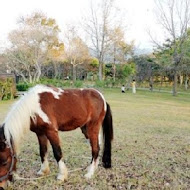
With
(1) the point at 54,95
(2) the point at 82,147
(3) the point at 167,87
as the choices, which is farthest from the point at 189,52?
(1) the point at 54,95

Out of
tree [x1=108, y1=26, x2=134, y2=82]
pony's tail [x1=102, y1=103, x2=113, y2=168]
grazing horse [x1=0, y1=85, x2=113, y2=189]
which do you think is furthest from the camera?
tree [x1=108, y1=26, x2=134, y2=82]

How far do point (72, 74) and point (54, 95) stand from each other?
90.3 feet

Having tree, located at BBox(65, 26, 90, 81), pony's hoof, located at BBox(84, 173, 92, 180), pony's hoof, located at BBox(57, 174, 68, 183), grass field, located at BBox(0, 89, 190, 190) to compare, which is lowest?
grass field, located at BBox(0, 89, 190, 190)

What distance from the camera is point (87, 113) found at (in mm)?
3225

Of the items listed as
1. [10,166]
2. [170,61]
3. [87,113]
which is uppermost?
[170,61]

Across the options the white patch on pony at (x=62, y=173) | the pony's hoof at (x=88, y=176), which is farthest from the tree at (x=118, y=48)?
the white patch on pony at (x=62, y=173)

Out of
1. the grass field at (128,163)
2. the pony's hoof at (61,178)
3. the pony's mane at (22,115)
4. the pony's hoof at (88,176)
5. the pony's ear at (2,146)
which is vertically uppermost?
the pony's mane at (22,115)

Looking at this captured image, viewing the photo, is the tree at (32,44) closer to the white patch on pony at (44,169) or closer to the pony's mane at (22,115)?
the white patch on pony at (44,169)

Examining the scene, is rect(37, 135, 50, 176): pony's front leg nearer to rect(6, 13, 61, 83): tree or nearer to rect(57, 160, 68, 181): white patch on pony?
rect(57, 160, 68, 181): white patch on pony

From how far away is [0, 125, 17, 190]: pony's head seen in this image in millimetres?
2387

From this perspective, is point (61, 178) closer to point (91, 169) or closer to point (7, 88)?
point (91, 169)

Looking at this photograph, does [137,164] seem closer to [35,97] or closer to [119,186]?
[119,186]

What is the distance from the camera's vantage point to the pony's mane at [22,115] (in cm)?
255

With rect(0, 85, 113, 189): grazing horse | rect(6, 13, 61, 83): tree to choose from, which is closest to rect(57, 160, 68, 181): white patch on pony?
rect(0, 85, 113, 189): grazing horse
